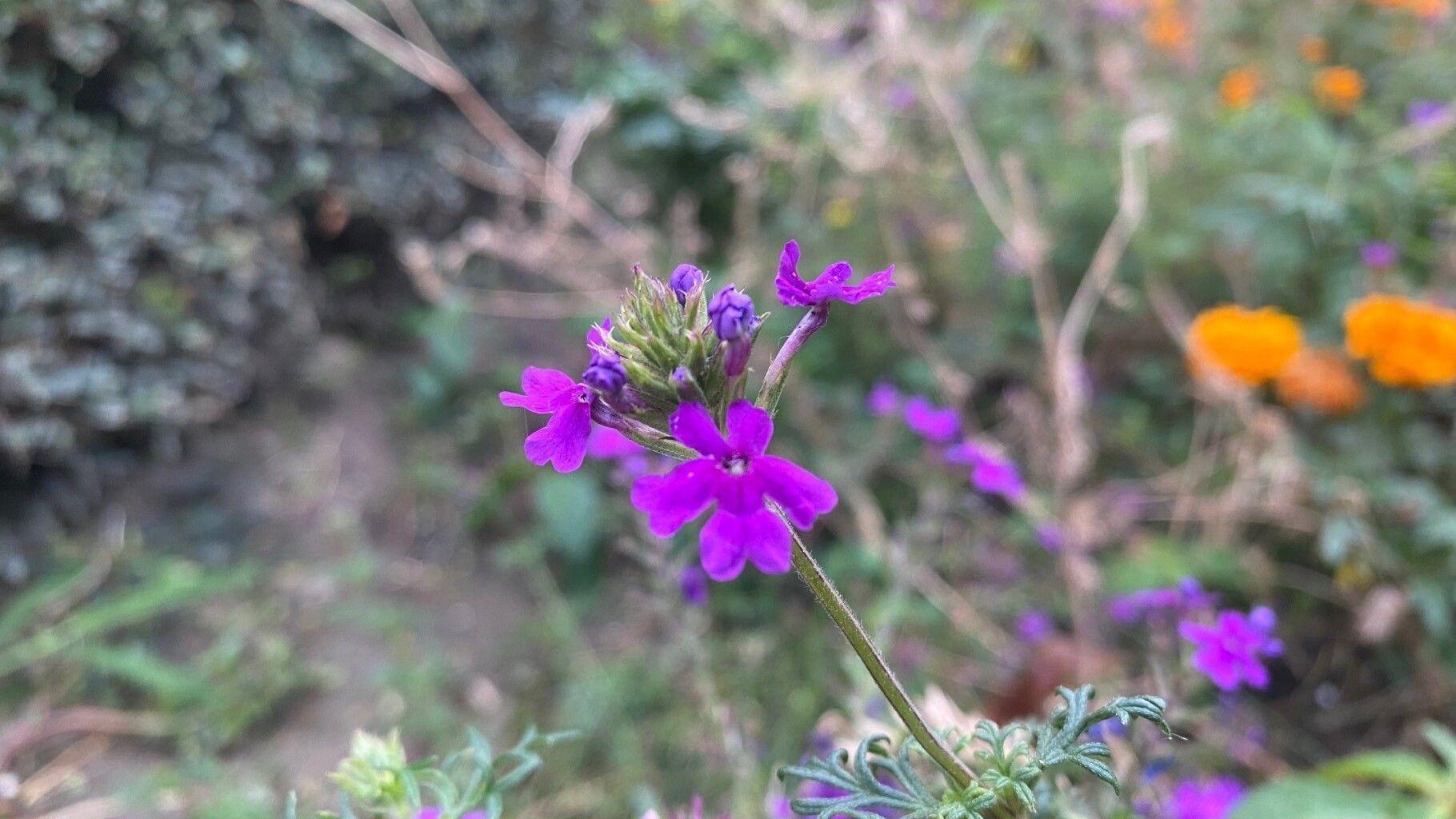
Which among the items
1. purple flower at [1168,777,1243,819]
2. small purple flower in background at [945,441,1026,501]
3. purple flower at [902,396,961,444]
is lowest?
purple flower at [1168,777,1243,819]

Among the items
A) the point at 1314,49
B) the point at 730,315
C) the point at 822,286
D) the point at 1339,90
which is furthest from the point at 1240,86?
the point at 730,315

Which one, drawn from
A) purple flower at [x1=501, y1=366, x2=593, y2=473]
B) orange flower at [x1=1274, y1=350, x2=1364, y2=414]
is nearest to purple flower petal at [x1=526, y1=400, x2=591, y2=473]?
purple flower at [x1=501, y1=366, x2=593, y2=473]

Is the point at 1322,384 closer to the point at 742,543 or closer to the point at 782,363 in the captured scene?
the point at 782,363

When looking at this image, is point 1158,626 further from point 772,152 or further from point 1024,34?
point 1024,34

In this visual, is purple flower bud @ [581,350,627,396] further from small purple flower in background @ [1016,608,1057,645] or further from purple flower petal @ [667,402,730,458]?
small purple flower in background @ [1016,608,1057,645]

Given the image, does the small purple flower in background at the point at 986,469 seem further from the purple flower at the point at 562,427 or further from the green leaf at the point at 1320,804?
the purple flower at the point at 562,427

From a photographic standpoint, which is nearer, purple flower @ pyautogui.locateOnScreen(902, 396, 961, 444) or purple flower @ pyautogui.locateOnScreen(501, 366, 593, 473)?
purple flower @ pyautogui.locateOnScreen(501, 366, 593, 473)

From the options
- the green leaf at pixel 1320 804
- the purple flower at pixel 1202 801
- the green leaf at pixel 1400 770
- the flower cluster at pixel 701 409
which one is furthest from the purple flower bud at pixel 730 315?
the green leaf at pixel 1400 770
